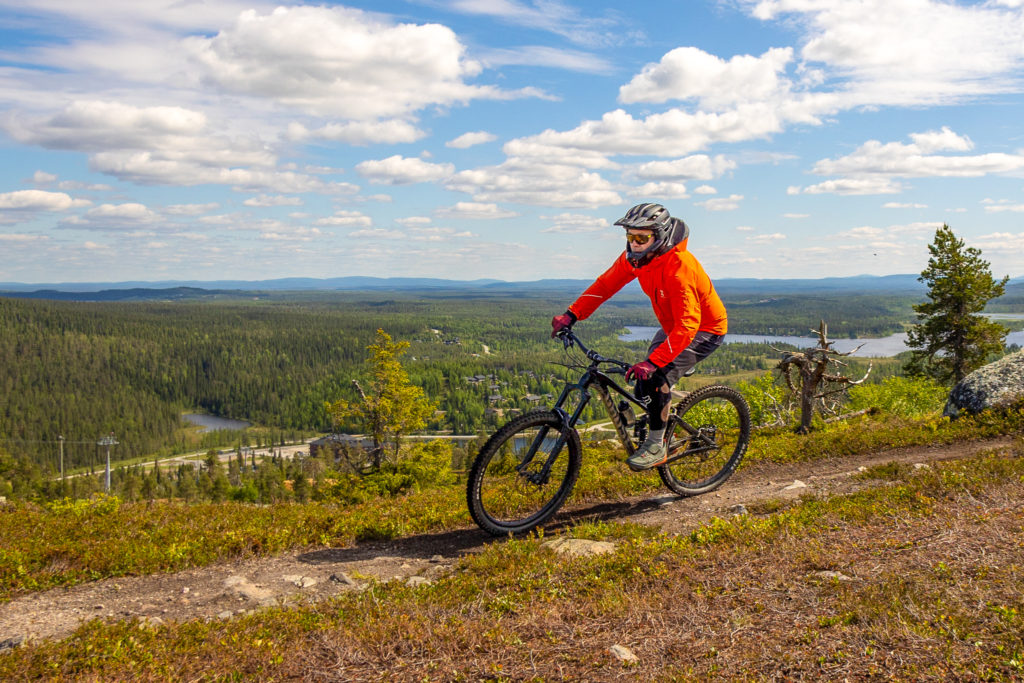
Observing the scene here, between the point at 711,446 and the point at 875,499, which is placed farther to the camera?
the point at 711,446

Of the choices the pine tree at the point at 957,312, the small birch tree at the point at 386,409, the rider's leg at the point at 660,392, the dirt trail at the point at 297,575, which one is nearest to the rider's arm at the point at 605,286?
the rider's leg at the point at 660,392

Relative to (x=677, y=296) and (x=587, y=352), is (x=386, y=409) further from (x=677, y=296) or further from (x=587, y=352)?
(x=677, y=296)

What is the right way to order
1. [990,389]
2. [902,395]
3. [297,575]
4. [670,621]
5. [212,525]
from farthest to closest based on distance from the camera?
[902,395], [990,389], [212,525], [297,575], [670,621]

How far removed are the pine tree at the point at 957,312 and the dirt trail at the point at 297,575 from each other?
34.4 metres

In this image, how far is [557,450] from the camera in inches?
314

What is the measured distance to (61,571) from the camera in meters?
7.34

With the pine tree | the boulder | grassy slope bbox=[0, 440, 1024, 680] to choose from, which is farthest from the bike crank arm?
the pine tree

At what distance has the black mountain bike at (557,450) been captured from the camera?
760 cm

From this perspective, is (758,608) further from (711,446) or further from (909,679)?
(711,446)

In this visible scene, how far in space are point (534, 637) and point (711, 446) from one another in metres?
5.75

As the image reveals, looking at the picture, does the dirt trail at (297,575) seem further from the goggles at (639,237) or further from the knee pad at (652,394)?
the goggles at (639,237)

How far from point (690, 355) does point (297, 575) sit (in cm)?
582

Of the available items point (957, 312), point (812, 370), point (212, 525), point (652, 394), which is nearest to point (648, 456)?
point (652, 394)

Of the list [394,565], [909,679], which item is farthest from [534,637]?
[394,565]
